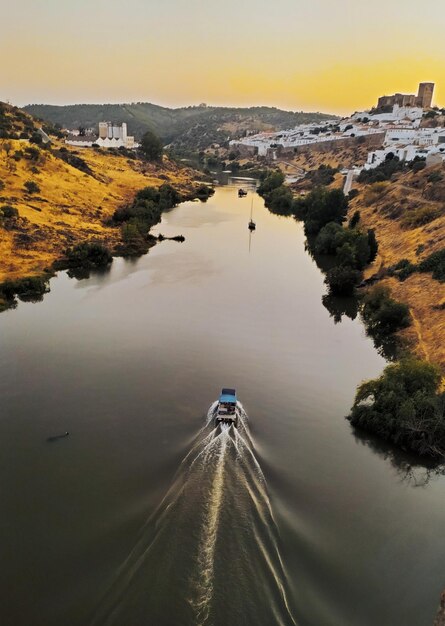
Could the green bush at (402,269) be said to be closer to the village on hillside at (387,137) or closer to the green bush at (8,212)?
the village on hillside at (387,137)

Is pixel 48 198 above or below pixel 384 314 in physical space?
above

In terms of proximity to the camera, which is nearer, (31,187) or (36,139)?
(31,187)

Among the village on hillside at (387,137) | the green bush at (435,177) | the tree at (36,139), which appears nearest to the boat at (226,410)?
the green bush at (435,177)

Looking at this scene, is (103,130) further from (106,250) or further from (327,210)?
(106,250)

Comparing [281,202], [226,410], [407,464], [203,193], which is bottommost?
[407,464]

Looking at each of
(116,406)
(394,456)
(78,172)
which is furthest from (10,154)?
(394,456)

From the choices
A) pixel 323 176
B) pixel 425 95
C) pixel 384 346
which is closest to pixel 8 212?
pixel 384 346

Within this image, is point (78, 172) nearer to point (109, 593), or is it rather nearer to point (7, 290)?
point (7, 290)
